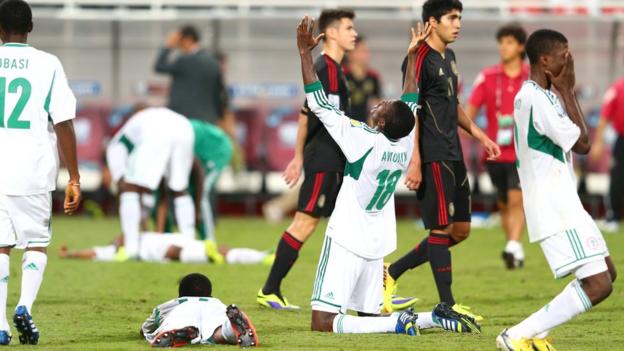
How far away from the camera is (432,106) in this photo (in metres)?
9.05

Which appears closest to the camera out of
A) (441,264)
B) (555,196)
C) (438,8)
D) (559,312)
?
(559,312)

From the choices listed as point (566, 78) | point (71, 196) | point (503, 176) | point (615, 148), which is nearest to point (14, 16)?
point (71, 196)

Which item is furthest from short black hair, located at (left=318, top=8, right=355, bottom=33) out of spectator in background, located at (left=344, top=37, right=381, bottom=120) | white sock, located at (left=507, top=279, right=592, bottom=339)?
spectator in background, located at (left=344, top=37, right=381, bottom=120)

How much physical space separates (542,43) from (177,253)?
6.85 metres

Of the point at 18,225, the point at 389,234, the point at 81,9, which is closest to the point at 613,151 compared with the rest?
the point at 81,9

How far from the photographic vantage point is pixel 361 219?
7883 mm

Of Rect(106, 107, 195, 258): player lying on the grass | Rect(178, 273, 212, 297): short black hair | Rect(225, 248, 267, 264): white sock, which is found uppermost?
Rect(178, 273, 212, 297): short black hair

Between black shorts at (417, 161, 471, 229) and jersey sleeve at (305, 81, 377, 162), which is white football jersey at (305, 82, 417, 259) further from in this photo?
black shorts at (417, 161, 471, 229)

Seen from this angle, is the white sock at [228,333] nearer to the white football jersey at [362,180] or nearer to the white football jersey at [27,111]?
the white football jersey at [362,180]

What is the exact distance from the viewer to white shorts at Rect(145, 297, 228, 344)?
296 inches

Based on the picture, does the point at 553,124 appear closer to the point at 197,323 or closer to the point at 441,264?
the point at 441,264

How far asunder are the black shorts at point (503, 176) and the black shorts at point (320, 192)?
12.6 ft

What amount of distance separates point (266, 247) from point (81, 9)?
8472 millimetres

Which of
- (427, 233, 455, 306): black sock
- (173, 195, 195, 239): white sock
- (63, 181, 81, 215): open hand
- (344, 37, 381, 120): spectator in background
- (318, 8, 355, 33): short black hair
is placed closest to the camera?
(63, 181, 81, 215): open hand
